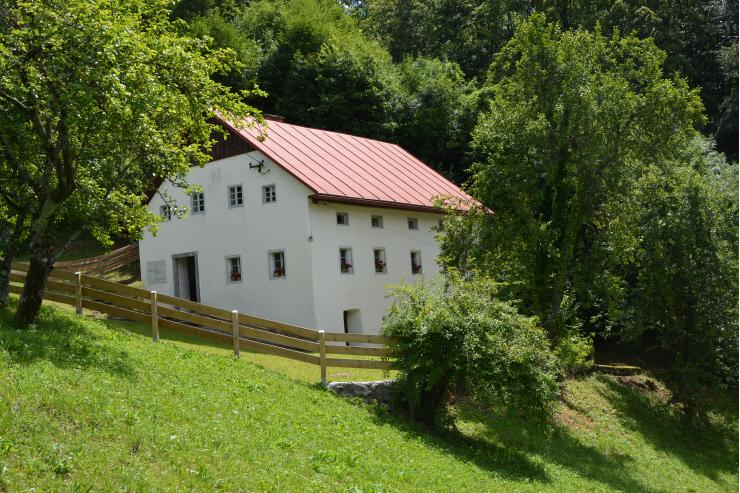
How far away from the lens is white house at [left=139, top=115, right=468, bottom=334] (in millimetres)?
26000

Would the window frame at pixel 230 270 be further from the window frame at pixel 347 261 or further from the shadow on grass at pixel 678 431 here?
the shadow on grass at pixel 678 431

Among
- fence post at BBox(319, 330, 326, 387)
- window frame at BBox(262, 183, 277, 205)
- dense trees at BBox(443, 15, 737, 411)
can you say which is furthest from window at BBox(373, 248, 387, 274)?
fence post at BBox(319, 330, 326, 387)

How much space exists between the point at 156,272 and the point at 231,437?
19944 millimetres

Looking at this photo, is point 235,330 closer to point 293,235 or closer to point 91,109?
point 91,109

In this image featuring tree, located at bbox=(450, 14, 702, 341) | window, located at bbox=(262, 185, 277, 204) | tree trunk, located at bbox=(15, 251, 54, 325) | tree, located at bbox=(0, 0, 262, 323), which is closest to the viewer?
tree, located at bbox=(0, 0, 262, 323)

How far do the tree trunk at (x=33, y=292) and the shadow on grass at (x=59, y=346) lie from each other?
22 cm

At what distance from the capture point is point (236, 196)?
28.0 m

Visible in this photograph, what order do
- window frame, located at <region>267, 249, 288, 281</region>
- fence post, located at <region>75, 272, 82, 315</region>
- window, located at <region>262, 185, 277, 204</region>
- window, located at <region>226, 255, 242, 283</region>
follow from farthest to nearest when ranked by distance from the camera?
window, located at <region>226, 255, 242, 283</region> → window, located at <region>262, 185, 277, 204</region> → window frame, located at <region>267, 249, 288, 281</region> → fence post, located at <region>75, 272, 82, 315</region>

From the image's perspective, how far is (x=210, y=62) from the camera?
1661 cm

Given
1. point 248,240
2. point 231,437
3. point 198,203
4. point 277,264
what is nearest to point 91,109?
point 231,437

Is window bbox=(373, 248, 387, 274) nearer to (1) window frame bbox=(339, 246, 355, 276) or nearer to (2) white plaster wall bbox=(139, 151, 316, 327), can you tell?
(1) window frame bbox=(339, 246, 355, 276)

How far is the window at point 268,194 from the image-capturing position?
26859 mm

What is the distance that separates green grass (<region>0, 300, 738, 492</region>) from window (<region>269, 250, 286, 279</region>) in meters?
5.57

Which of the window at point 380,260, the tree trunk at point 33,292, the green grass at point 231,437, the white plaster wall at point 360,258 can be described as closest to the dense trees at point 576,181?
the white plaster wall at point 360,258
